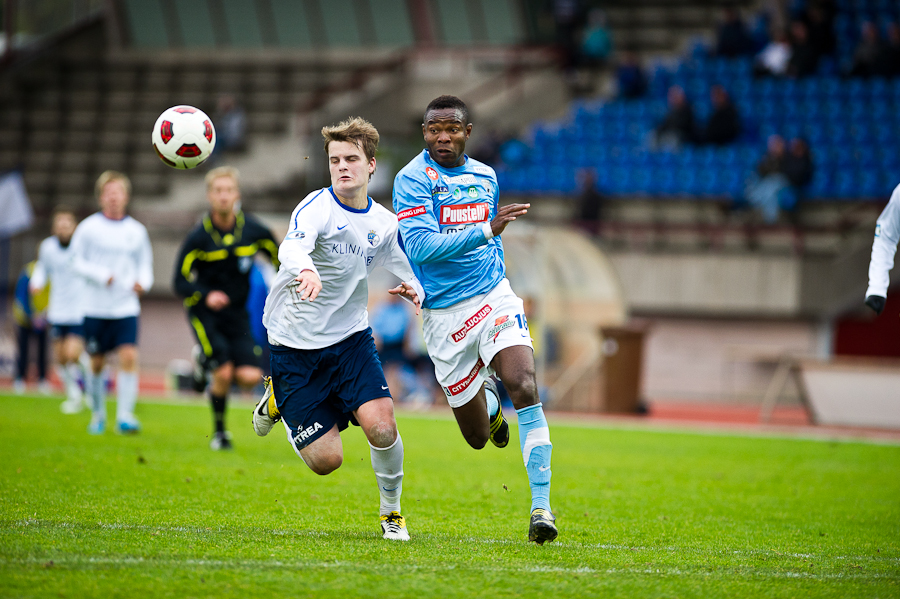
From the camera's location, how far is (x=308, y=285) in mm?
5117

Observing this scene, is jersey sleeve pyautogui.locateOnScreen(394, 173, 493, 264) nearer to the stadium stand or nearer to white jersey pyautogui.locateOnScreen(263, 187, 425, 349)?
white jersey pyautogui.locateOnScreen(263, 187, 425, 349)

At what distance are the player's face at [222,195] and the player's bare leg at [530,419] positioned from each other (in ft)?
14.0

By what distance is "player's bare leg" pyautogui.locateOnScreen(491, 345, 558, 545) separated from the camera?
5746mm

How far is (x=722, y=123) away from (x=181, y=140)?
16.4m

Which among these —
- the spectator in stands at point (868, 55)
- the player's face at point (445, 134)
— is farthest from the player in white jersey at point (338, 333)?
the spectator in stands at point (868, 55)

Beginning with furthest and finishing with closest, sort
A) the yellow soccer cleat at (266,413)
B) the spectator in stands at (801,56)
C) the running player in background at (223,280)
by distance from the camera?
the spectator in stands at (801,56), the running player in background at (223,280), the yellow soccer cleat at (266,413)

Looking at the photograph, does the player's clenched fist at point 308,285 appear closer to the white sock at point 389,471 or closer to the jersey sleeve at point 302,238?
the jersey sleeve at point 302,238

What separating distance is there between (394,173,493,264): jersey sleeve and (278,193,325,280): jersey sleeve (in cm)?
60

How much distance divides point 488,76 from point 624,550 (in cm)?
2188

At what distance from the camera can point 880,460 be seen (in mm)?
11500

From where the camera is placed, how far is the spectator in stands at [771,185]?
776 inches

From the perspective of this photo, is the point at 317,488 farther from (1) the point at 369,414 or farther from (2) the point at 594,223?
(2) the point at 594,223

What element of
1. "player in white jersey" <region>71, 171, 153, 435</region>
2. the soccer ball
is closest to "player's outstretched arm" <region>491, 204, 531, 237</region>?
the soccer ball

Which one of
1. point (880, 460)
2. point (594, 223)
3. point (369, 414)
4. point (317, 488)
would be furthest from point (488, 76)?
point (369, 414)
